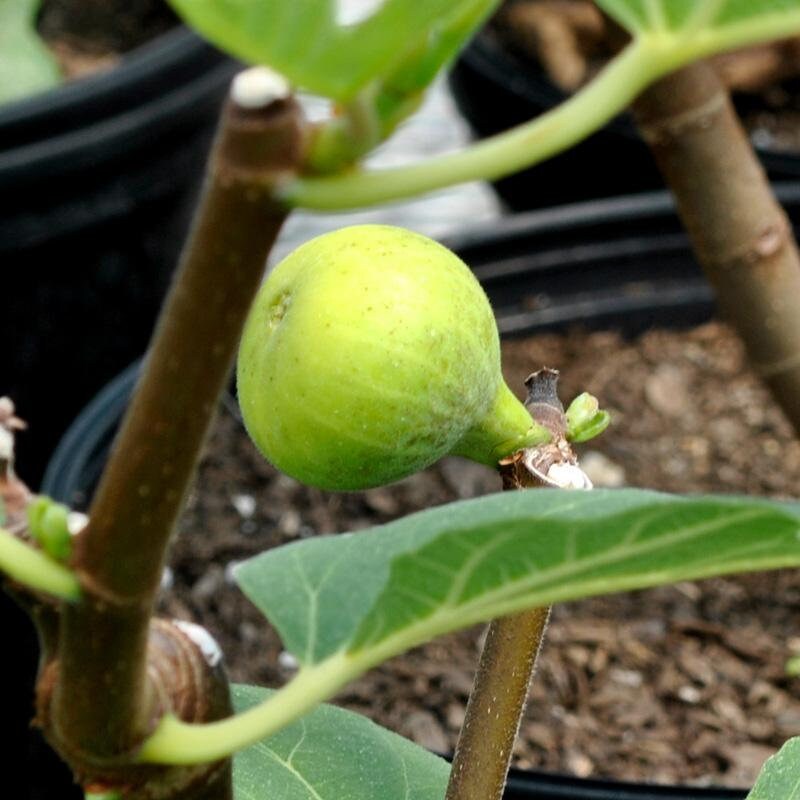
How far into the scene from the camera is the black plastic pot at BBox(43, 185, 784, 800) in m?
1.70

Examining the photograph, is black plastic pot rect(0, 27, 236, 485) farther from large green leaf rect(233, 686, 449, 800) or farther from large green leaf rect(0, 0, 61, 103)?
large green leaf rect(233, 686, 449, 800)

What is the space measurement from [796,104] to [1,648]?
5.08ft

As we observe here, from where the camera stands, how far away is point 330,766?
540mm

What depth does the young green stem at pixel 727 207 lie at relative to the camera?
887mm

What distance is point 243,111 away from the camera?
0.88 feet

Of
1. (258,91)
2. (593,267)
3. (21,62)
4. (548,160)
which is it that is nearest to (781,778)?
(258,91)

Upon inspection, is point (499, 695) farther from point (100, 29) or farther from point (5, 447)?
point (100, 29)

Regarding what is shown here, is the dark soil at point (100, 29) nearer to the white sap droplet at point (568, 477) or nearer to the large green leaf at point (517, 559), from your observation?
the white sap droplet at point (568, 477)

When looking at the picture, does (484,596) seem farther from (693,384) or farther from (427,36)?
(693,384)

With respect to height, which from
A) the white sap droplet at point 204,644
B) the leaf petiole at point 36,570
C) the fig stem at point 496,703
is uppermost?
the leaf petiole at point 36,570

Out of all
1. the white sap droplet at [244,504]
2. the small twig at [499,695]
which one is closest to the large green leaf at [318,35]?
the small twig at [499,695]

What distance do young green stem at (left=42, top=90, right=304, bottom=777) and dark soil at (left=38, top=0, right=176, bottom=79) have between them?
1.80 m

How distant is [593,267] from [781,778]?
4.07 ft

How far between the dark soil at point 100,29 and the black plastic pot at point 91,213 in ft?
1.02
